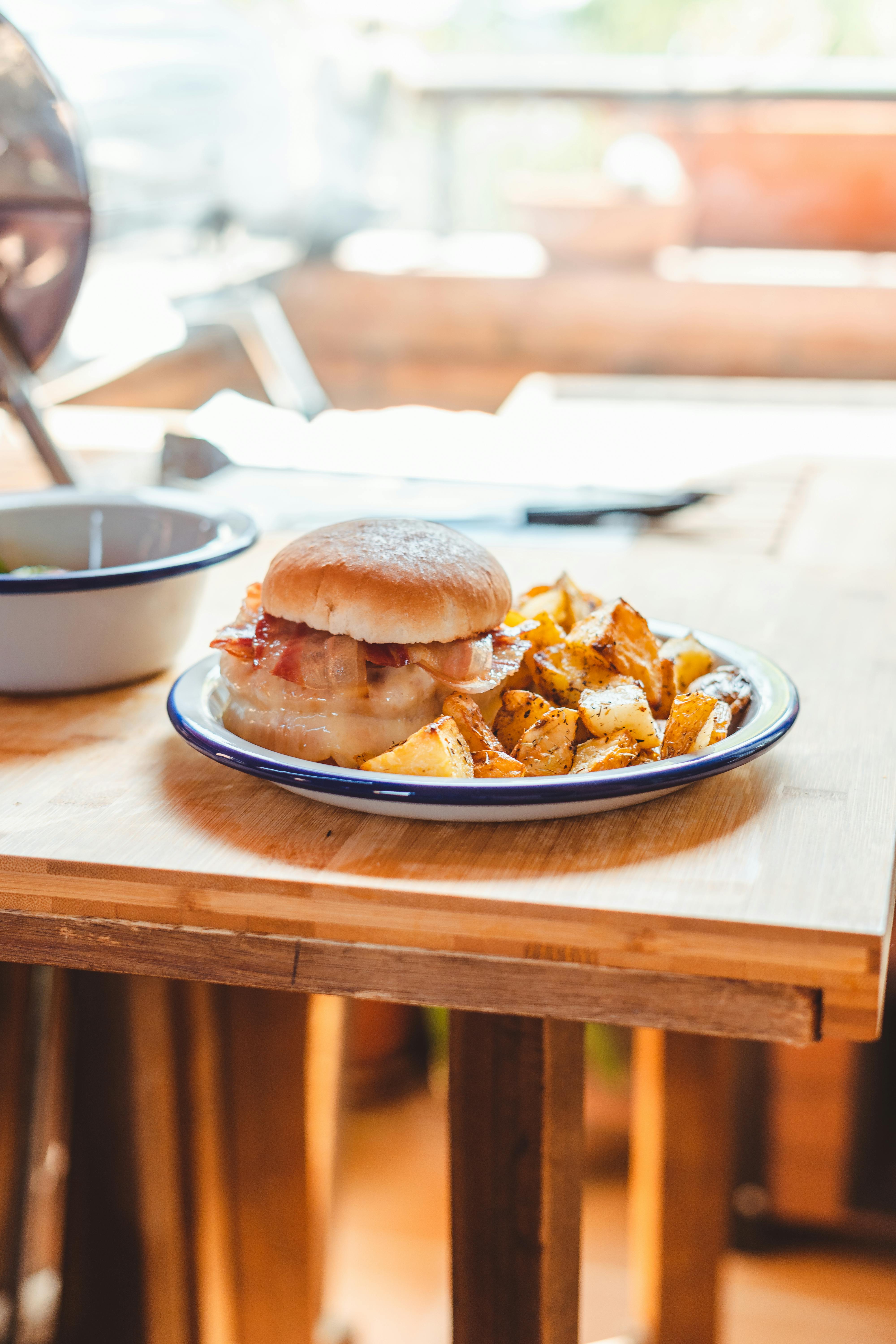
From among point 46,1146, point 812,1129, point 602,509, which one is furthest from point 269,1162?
point 812,1129

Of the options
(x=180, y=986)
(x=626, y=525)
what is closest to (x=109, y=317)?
(x=626, y=525)

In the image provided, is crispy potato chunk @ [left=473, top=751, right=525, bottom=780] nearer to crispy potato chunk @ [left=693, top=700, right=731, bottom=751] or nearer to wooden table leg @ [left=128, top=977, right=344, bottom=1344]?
crispy potato chunk @ [left=693, top=700, right=731, bottom=751]

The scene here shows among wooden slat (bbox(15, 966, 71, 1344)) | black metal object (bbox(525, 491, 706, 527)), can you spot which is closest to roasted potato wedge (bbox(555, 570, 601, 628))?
black metal object (bbox(525, 491, 706, 527))

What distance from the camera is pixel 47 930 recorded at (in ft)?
2.47

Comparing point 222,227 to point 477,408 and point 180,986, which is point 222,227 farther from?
point 180,986

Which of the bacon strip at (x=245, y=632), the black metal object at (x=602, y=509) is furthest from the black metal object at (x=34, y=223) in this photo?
the bacon strip at (x=245, y=632)

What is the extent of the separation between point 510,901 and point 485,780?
74 mm

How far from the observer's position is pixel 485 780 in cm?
72

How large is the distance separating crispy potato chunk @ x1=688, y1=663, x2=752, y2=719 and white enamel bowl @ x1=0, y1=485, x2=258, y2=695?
0.35 m

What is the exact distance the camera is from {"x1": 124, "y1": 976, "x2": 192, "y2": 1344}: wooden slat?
52.9 inches

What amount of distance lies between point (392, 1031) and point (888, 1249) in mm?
1031

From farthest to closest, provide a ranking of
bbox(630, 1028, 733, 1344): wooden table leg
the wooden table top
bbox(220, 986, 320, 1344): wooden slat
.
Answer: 1. bbox(630, 1028, 733, 1344): wooden table leg
2. bbox(220, 986, 320, 1344): wooden slat
3. the wooden table top

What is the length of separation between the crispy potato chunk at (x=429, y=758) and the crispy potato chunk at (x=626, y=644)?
15cm

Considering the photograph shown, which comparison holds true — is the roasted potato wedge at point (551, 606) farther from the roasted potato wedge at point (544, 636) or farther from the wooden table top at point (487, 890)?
the wooden table top at point (487, 890)
